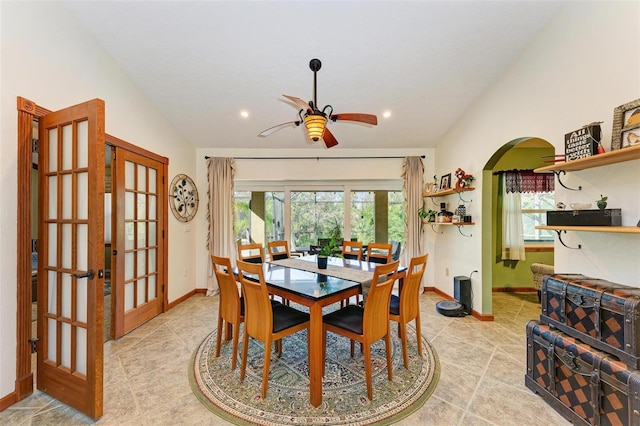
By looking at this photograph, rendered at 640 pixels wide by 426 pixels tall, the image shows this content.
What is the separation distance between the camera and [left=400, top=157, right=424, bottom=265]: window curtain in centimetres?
Result: 456

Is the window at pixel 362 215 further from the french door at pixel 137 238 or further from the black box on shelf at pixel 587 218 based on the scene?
the french door at pixel 137 238

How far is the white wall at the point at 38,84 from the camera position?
1889 mm

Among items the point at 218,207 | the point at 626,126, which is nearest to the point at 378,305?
the point at 626,126

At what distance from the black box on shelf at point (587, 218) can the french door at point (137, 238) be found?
4.33 m

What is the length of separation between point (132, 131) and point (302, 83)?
7.04ft

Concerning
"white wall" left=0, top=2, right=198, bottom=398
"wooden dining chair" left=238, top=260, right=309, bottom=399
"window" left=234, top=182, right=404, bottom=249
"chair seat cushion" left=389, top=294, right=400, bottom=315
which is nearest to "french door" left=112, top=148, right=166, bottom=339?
"white wall" left=0, top=2, right=198, bottom=398

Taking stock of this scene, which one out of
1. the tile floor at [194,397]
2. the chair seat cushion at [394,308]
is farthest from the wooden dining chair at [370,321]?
the tile floor at [194,397]

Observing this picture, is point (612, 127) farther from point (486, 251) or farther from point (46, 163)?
point (46, 163)

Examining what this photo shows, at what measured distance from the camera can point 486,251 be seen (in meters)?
3.37

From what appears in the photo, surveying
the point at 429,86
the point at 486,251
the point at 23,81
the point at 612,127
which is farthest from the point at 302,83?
the point at 486,251

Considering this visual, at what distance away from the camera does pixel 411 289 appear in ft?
7.98

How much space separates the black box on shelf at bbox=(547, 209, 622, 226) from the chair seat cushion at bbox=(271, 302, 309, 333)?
219cm

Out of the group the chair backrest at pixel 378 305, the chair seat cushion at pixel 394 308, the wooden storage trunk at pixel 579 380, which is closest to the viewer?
the wooden storage trunk at pixel 579 380

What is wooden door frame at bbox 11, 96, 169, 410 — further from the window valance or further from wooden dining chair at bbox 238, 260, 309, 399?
the window valance
